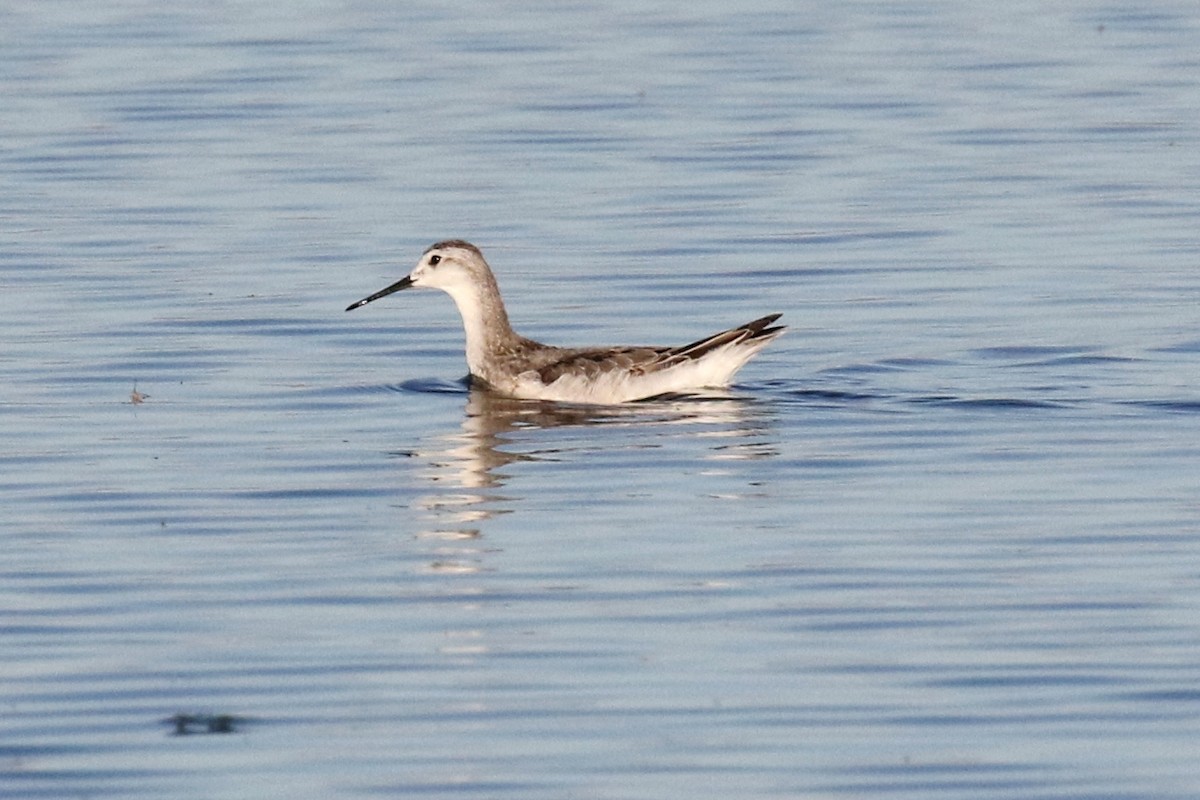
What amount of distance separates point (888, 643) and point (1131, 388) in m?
6.17

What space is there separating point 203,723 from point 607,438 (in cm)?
626

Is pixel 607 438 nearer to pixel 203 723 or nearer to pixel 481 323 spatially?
pixel 481 323

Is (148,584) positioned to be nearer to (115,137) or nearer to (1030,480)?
(1030,480)

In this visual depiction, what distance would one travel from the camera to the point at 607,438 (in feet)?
50.0

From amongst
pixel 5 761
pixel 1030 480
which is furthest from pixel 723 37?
pixel 5 761

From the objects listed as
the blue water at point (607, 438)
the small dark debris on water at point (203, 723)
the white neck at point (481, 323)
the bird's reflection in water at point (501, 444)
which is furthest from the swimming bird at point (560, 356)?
the small dark debris on water at point (203, 723)

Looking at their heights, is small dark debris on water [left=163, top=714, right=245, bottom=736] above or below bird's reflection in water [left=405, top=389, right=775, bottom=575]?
below

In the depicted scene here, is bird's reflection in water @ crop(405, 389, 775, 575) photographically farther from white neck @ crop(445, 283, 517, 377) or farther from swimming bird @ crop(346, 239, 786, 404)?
white neck @ crop(445, 283, 517, 377)

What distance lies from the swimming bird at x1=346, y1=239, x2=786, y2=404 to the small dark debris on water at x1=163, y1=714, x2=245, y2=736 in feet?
24.0

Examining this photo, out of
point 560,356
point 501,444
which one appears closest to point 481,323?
point 560,356

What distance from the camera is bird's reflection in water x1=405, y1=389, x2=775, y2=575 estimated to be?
1254 cm

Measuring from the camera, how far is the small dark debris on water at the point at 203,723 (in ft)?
30.0

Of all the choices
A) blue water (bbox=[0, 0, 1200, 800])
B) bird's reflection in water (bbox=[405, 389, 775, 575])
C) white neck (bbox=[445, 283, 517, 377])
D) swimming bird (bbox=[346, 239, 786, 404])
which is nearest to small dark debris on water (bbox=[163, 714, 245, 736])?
blue water (bbox=[0, 0, 1200, 800])

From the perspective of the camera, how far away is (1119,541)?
39.0 ft
